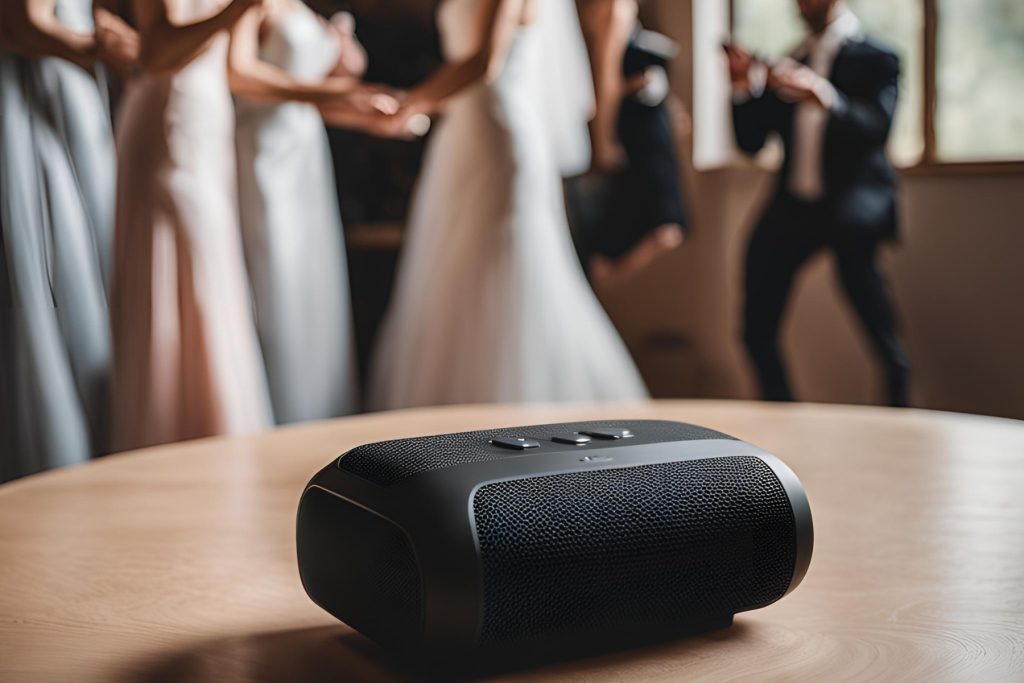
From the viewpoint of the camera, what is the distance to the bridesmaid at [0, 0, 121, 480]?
1.63 metres

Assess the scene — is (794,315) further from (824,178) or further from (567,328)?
(567,328)

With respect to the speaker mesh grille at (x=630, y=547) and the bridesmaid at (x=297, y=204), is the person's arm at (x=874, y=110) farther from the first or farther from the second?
the speaker mesh grille at (x=630, y=547)

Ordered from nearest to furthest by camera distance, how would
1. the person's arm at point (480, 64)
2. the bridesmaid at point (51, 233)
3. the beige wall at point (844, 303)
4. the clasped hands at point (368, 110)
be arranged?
the bridesmaid at point (51, 233)
the clasped hands at point (368, 110)
the person's arm at point (480, 64)
the beige wall at point (844, 303)

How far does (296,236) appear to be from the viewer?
7.72ft

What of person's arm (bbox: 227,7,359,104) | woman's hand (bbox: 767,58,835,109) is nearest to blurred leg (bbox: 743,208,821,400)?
woman's hand (bbox: 767,58,835,109)

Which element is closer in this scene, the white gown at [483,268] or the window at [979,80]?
the white gown at [483,268]

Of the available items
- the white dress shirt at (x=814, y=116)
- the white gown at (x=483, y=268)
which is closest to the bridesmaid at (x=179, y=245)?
the white gown at (x=483, y=268)

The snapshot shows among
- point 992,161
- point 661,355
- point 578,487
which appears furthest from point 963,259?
point 578,487

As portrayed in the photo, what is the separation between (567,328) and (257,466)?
1778 millimetres

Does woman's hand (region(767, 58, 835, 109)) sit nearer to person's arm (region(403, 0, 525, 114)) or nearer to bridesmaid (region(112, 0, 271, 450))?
person's arm (region(403, 0, 525, 114))

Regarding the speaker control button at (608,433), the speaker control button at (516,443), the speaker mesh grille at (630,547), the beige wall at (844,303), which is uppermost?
the speaker control button at (516,443)

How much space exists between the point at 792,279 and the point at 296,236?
1.53m

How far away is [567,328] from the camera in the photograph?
271 centimetres

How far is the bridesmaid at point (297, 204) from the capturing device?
224 centimetres
